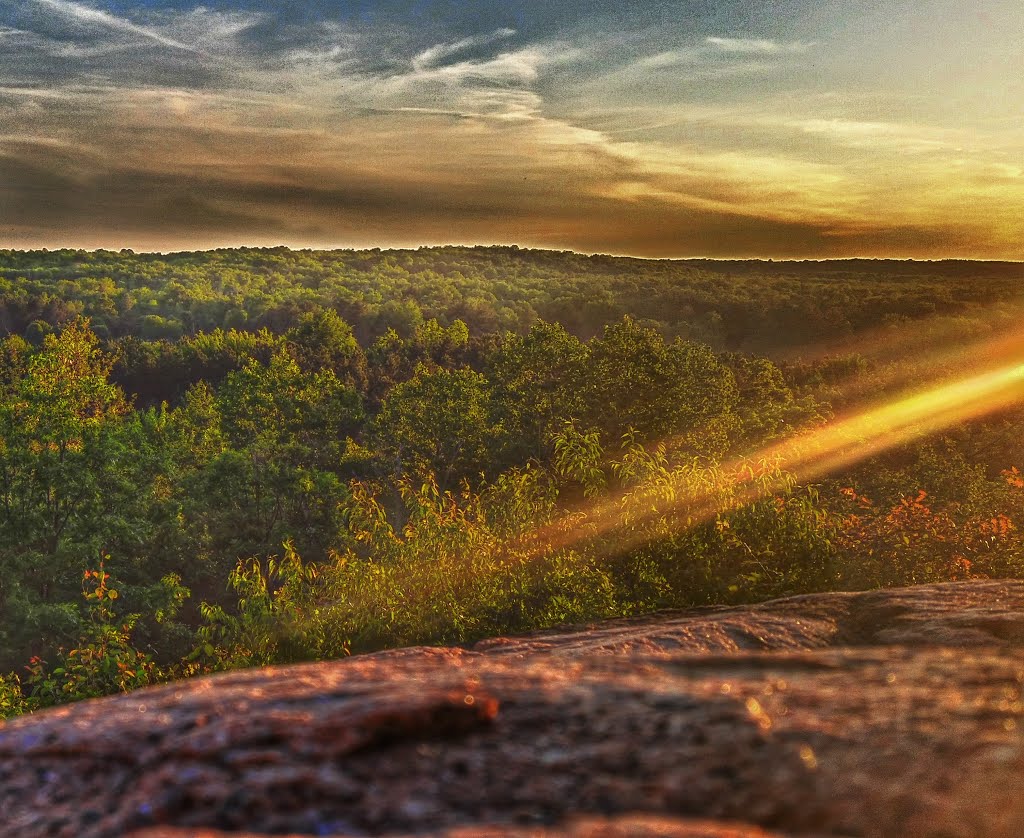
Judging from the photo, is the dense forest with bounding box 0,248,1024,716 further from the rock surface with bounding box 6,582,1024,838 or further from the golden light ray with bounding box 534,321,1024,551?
the rock surface with bounding box 6,582,1024,838

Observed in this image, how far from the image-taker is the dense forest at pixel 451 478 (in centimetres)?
1248

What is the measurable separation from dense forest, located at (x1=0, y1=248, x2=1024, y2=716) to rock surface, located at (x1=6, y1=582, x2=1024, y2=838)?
8.18 metres

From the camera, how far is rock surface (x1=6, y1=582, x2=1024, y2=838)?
253cm

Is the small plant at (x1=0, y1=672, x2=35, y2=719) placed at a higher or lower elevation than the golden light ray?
lower

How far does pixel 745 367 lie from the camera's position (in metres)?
46.1

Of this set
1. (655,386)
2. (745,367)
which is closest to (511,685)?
(655,386)

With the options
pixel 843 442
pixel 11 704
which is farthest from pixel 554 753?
pixel 843 442

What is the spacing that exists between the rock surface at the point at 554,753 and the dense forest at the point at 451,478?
26.8ft

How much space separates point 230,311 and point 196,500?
65.4 metres

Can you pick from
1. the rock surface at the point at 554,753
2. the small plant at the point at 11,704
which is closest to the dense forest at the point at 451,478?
the small plant at the point at 11,704

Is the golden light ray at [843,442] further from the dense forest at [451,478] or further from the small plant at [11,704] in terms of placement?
the small plant at [11,704]

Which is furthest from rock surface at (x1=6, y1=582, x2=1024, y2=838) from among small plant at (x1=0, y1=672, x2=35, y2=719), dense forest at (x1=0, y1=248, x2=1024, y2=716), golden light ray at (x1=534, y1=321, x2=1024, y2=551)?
small plant at (x1=0, y1=672, x2=35, y2=719)

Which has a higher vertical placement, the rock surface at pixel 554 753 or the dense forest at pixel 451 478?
the rock surface at pixel 554 753

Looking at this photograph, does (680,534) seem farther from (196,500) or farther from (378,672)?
(196,500)
